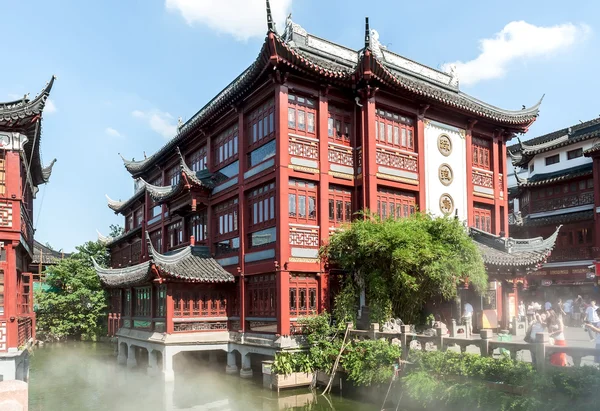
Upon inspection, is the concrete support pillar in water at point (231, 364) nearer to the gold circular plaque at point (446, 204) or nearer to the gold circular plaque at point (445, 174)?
the gold circular plaque at point (446, 204)

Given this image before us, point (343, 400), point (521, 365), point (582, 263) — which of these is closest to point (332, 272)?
point (343, 400)

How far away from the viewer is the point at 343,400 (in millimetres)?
15836

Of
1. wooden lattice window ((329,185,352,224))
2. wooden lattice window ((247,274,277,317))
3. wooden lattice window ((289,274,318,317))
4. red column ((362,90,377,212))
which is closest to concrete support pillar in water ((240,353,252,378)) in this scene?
wooden lattice window ((247,274,277,317))

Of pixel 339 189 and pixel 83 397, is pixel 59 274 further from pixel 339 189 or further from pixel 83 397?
pixel 339 189

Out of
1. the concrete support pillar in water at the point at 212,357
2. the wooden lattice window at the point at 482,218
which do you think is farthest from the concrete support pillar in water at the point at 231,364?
the wooden lattice window at the point at 482,218

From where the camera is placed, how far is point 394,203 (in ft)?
66.4

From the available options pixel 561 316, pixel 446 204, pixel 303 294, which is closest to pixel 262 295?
pixel 303 294

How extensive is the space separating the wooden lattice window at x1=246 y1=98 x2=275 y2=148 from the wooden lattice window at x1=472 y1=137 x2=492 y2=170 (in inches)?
362

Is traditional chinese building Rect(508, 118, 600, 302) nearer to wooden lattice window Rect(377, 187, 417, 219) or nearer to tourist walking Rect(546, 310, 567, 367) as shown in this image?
tourist walking Rect(546, 310, 567, 367)

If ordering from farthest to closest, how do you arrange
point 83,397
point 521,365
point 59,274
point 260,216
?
1. point 59,274
2. point 260,216
3. point 83,397
4. point 521,365

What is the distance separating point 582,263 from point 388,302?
21.0m

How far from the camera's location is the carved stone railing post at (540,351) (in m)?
11.4

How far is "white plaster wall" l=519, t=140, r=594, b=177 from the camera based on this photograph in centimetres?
3378

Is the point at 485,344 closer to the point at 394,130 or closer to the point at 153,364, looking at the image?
the point at 394,130
